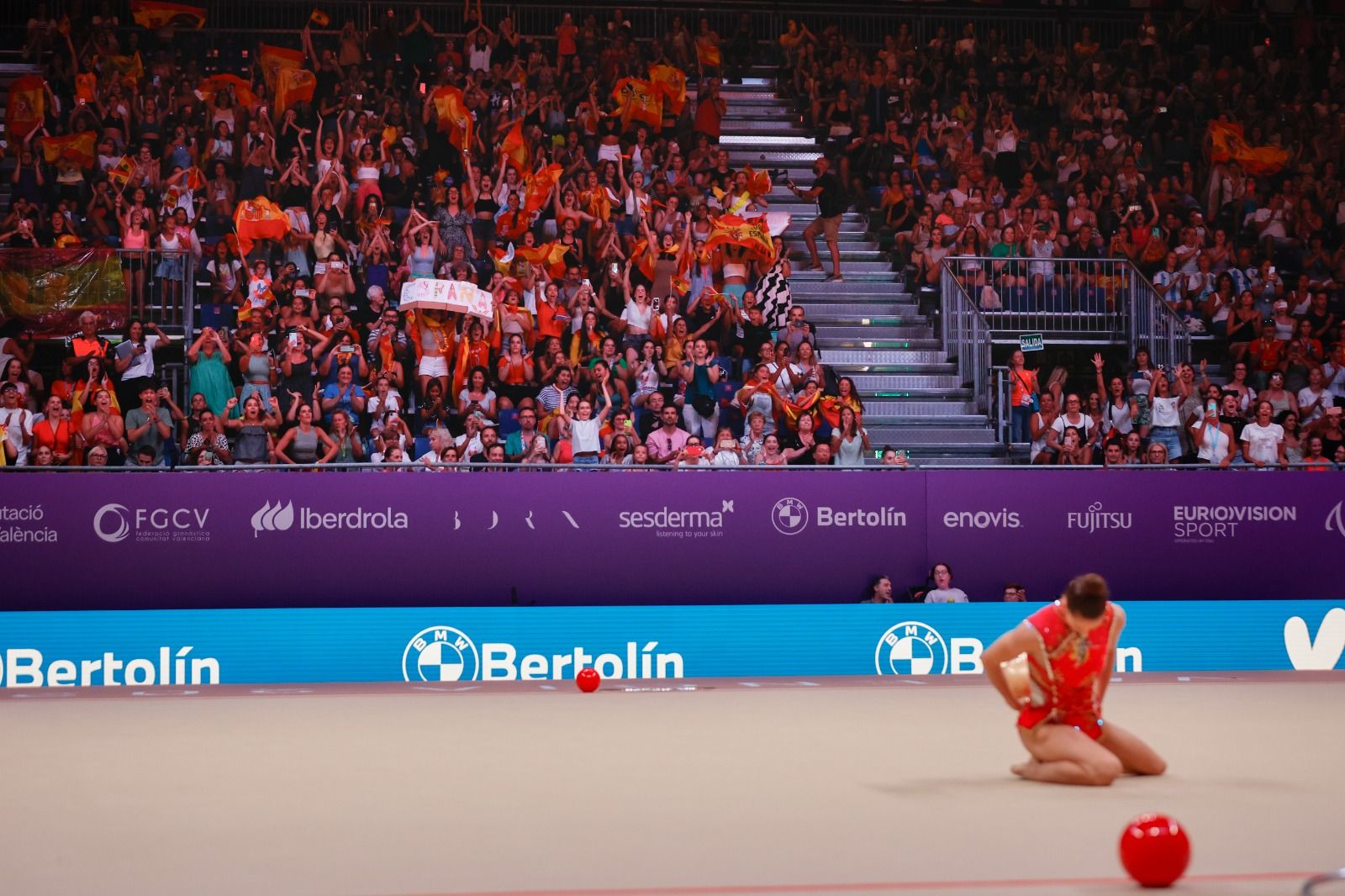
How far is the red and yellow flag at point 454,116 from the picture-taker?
68.4ft

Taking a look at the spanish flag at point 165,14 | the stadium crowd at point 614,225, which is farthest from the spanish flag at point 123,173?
the spanish flag at point 165,14

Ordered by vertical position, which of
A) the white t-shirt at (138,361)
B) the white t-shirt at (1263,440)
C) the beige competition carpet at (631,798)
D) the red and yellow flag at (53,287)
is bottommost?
the beige competition carpet at (631,798)

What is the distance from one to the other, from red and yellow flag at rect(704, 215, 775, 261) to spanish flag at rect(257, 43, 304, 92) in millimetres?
6641

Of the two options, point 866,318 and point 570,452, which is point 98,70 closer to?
point 570,452

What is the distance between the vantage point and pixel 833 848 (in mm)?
6230

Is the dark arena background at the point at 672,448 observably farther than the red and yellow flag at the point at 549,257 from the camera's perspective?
No

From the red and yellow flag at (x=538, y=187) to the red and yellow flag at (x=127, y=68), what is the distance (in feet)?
18.9

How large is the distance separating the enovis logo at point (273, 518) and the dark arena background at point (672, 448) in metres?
0.08

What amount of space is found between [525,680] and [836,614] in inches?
121

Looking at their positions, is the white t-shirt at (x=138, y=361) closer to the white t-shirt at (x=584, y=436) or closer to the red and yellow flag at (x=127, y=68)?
the white t-shirt at (x=584, y=436)

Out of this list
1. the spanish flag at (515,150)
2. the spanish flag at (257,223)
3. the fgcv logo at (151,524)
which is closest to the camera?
the fgcv logo at (151,524)

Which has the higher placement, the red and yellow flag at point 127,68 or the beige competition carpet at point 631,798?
the red and yellow flag at point 127,68

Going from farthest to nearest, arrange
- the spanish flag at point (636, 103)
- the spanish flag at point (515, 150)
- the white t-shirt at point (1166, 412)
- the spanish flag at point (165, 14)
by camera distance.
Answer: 1. the spanish flag at point (165, 14)
2. the spanish flag at point (636, 103)
3. the spanish flag at point (515, 150)
4. the white t-shirt at point (1166, 412)

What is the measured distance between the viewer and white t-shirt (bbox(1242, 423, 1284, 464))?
1711cm
